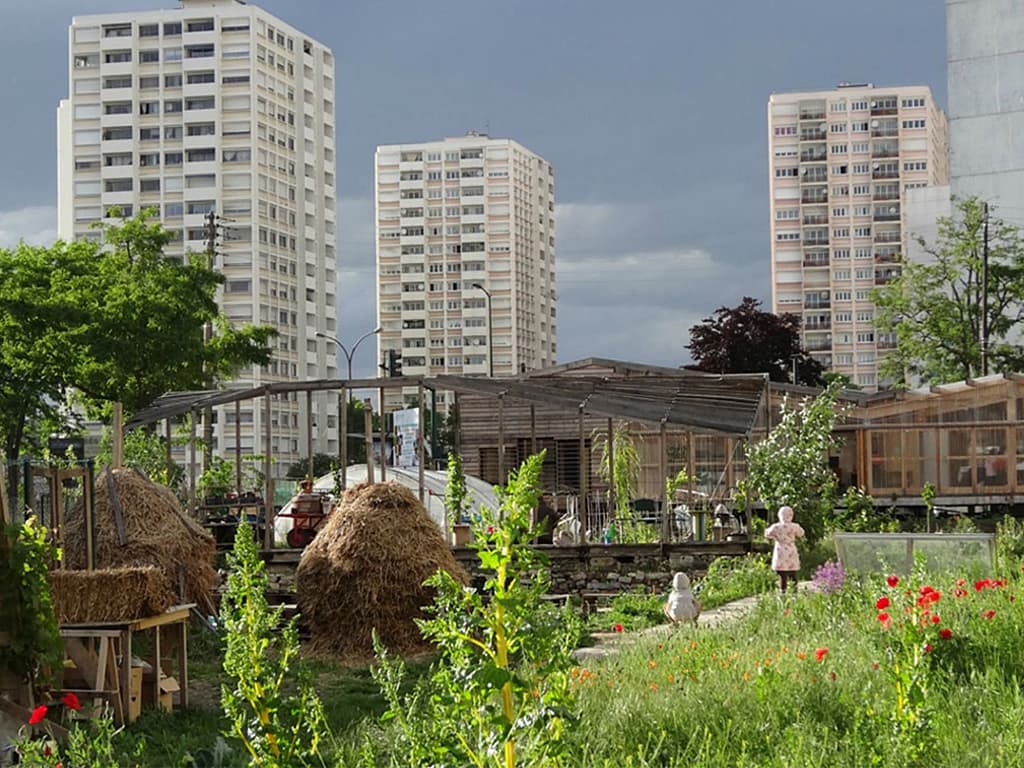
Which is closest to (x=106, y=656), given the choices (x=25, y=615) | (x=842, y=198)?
(x=25, y=615)

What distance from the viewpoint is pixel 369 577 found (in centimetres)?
1656

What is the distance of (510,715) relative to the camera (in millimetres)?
4922

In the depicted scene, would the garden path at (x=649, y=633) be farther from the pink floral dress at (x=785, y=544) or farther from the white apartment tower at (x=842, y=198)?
the white apartment tower at (x=842, y=198)

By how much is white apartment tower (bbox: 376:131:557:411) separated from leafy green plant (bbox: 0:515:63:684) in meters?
137

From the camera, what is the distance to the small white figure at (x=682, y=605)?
48.8ft

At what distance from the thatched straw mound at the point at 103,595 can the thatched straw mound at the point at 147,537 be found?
3943 millimetres

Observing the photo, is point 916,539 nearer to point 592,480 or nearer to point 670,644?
point 670,644

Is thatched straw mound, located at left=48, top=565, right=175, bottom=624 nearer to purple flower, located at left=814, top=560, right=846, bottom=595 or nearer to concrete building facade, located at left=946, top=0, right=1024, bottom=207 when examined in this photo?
purple flower, located at left=814, top=560, right=846, bottom=595

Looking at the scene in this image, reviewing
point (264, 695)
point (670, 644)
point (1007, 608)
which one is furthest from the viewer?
point (670, 644)

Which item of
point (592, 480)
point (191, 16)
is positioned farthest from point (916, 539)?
point (191, 16)

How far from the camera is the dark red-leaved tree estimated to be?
70688mm

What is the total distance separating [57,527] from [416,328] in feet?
442

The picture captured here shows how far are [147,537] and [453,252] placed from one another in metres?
135

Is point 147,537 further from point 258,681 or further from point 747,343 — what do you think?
point 747,343
